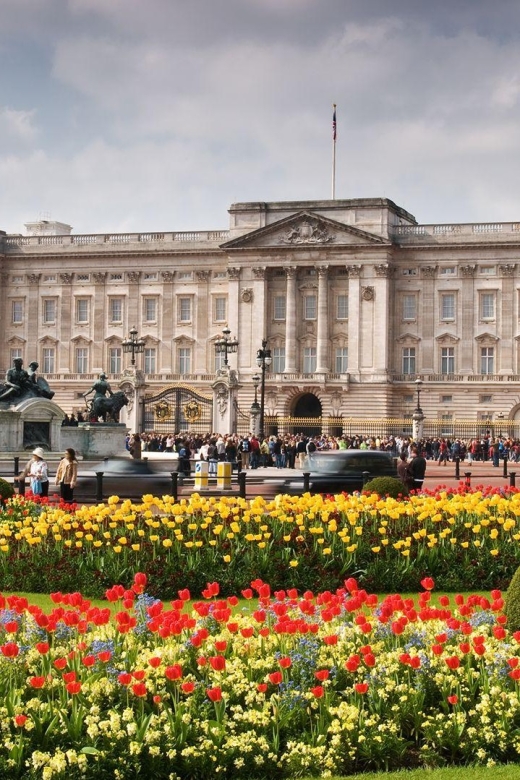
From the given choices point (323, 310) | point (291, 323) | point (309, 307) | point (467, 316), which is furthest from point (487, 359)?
point (291, 323)

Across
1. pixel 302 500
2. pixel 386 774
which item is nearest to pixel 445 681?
pixel 386 774

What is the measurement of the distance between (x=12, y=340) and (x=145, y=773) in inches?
3154

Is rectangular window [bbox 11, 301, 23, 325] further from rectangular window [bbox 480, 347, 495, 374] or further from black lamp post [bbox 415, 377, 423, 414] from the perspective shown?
rectangular window [bbox 480, 347, 495, 374]

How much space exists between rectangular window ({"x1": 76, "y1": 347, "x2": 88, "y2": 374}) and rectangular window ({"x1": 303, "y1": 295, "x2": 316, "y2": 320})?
655 inches

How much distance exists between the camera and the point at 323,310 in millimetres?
79000

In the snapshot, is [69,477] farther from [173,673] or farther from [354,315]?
[354,315]

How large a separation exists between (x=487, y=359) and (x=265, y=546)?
63.8m

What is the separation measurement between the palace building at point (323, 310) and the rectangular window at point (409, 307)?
0.10 m

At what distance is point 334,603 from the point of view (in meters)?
10.1

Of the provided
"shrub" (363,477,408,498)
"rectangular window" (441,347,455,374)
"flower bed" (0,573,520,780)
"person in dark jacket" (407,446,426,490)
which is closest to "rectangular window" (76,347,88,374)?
"rectangular window" (441,347,455,374)

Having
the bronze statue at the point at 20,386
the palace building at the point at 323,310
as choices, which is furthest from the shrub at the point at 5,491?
the palace building at the point at 323,310

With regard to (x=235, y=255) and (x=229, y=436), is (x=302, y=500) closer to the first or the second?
(x=229, y=436)

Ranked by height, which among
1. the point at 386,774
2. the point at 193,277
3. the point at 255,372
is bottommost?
the point at 386,774

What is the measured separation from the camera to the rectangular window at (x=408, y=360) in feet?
258
